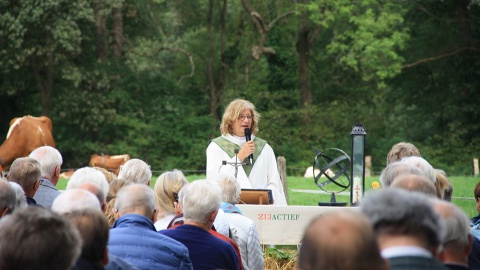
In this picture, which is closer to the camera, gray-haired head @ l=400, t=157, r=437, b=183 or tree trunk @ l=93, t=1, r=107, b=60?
gray-haired head @ l=400, t=157, r=437, b=183

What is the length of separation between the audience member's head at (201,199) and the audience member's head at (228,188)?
1.13m

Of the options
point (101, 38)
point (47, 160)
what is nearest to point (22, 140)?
point (101, 38)

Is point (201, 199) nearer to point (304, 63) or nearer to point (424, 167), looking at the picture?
point (424, 167)

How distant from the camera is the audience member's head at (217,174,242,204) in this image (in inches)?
263

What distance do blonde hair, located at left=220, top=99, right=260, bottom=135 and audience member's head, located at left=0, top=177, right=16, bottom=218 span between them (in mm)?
4666

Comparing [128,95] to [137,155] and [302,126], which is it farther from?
[302,126]

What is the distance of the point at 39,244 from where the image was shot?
3422 millimetres

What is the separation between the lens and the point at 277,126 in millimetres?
36344

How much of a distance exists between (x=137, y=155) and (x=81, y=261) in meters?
31.1

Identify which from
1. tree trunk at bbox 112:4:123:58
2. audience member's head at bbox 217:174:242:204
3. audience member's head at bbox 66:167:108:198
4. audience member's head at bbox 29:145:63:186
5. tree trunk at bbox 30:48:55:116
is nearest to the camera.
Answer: audience member's head at bbox 66:167:108:198

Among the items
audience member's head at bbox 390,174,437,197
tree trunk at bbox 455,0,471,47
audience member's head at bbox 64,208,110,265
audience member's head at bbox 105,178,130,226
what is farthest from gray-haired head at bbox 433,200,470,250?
tree trunk at bbox 455,0,471,47

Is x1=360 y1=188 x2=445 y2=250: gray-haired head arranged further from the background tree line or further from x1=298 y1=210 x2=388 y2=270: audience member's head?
the background tree line

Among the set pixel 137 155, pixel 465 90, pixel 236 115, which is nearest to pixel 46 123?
pixel 137 155

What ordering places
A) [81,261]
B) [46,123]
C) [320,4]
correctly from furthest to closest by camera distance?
1. [320,4]
2. [46,123]
3. [81,261]
